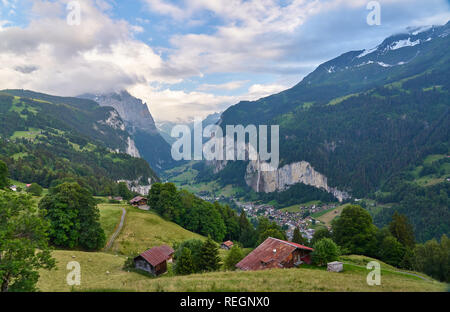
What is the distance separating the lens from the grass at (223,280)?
64.2 feet

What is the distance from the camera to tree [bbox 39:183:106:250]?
1786 inches

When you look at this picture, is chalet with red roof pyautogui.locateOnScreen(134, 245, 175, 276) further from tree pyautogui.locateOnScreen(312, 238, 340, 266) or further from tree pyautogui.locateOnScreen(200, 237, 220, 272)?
tree pyautogui.locateOnScreen(312, 238, 340, 266)

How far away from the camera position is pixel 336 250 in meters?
37.8

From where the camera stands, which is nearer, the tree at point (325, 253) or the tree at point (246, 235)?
the tree at point (325, 253)

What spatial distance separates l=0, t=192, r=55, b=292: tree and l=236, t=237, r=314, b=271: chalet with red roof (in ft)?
81.1

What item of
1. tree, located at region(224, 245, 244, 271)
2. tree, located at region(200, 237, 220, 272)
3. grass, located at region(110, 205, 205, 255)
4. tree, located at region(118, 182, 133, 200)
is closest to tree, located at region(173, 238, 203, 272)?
tree, located at region(200, 237, 220, 272)

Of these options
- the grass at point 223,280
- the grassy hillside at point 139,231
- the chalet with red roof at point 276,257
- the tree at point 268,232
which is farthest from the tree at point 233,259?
the tree at point 268,232

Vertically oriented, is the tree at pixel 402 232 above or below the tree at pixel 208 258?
below

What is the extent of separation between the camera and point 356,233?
57.1 metres

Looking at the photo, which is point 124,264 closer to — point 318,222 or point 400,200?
point 318,222

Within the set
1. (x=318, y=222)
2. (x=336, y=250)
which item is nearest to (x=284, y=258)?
(x=336, y=250)

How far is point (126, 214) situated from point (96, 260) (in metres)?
29.1

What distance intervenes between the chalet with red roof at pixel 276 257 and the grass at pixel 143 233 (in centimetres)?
2426

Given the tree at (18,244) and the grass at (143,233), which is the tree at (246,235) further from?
the tree at (18,244)
